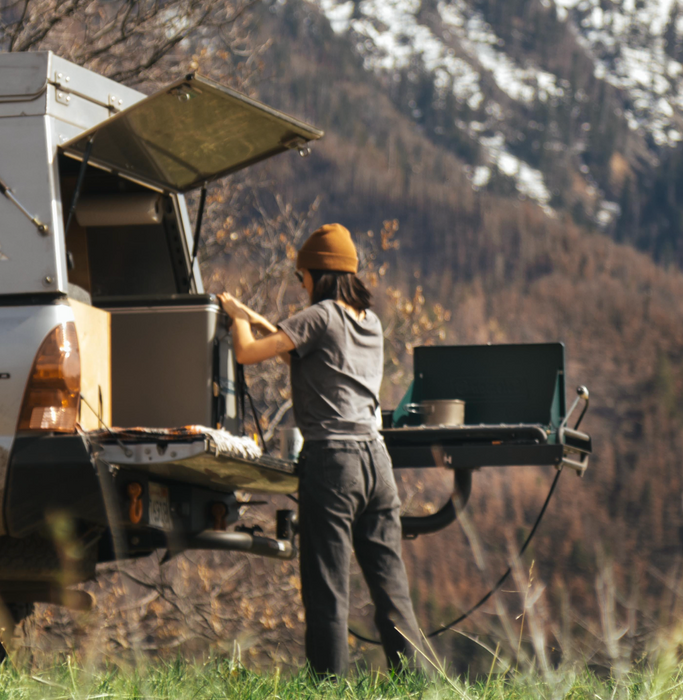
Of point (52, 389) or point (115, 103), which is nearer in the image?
point (52, 389)

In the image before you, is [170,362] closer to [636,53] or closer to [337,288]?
[337,288]

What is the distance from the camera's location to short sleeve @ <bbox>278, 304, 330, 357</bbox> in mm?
4195

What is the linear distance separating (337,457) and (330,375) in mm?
342

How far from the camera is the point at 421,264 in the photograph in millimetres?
71688

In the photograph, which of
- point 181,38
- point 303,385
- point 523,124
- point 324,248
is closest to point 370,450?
point 303,385

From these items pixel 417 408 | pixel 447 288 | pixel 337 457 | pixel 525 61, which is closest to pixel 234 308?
pixel 337 457

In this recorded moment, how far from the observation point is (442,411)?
217 inches

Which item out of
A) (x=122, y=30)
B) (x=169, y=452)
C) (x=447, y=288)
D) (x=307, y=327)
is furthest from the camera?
(x=447, y=288)

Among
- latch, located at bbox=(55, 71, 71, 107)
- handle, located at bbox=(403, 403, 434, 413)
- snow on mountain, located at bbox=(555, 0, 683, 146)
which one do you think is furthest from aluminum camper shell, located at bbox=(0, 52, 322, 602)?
snow on mountain, located at bbox=(555, 0, 683, 146)

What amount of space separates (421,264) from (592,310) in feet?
38.7

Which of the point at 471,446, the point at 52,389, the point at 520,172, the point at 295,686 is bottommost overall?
the point at 295,686

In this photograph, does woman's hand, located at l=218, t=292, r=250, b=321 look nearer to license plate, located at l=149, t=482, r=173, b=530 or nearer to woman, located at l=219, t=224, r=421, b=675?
woman, located at l=219, t=224, r=421, b=675

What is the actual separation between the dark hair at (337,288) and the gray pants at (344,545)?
0.58 meters

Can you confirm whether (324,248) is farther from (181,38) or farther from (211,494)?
(181,38)
